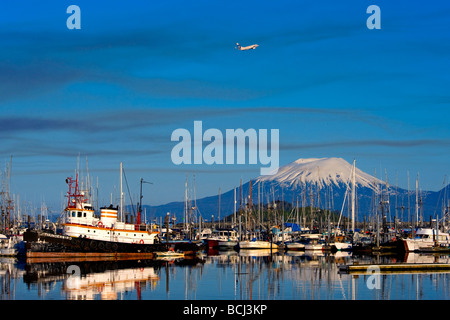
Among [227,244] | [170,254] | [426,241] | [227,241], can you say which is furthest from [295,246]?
[170,254]

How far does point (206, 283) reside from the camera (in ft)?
184

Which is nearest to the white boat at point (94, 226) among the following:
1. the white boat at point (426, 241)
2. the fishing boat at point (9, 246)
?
the fishing boat at point (9, 246)

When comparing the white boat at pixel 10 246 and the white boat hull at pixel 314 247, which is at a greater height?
the white boat at pixel 10 246

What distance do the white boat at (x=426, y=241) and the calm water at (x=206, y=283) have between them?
135 feet

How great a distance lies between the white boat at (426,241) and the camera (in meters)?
110

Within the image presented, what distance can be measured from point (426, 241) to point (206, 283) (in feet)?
215

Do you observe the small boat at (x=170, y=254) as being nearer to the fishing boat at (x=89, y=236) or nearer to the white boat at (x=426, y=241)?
the fishing boat at (x=89, y=236)

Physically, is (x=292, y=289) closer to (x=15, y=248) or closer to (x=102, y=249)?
(x=102, y=249)

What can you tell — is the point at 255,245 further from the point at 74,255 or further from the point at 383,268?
the point at 383,268

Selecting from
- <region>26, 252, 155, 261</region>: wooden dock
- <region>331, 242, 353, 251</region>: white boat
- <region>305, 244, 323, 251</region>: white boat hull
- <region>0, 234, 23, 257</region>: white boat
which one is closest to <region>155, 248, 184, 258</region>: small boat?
<region>26, 252, 155, 261</region>: wooden dock

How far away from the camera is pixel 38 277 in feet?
193
